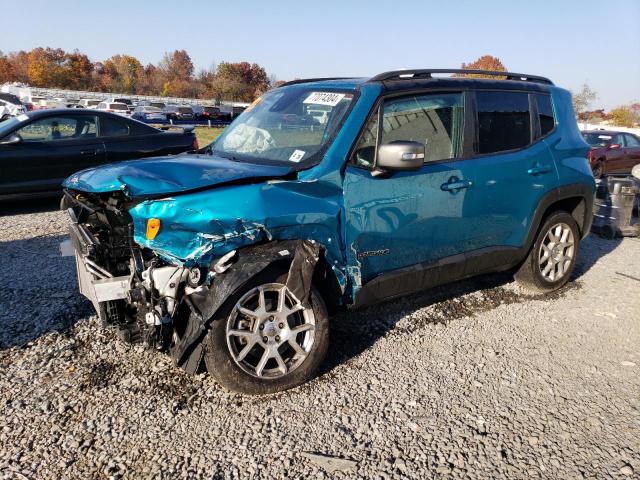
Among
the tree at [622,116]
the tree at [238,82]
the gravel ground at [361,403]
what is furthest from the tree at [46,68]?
the gravel ground at [361,403]

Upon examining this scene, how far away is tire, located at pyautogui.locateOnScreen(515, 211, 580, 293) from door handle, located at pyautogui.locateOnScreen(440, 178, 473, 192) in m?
1.32

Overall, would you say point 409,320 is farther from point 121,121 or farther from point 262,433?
point 121,121

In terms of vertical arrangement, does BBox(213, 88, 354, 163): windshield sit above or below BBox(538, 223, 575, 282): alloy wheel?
above

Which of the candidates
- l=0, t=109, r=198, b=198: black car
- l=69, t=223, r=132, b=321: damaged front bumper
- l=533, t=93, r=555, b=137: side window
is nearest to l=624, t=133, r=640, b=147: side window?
l=533, t=93, r=555, b=137: side window

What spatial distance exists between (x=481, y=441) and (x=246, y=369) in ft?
4.61

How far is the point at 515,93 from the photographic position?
4.58 metres

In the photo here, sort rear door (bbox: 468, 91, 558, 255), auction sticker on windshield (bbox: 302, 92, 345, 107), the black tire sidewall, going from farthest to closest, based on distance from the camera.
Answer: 1. the black tire sidewall
2. rear door (bbox: 468, 91, 558, 255)
3. auction sticker on windshield (bbox: 302, 92, 345, 107)

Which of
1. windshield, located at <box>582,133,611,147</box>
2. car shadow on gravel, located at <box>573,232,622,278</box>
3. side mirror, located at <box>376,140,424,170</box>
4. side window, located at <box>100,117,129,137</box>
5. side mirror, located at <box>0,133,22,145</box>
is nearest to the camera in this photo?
side mirror, located at <box>376,140,424,170</box>

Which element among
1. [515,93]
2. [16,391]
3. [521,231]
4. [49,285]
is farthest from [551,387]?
[49,285]

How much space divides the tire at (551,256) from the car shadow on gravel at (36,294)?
3976 millimetres

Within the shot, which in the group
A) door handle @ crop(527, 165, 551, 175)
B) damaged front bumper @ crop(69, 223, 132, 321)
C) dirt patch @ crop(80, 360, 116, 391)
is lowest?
dirt patch @ crop(80, 360, 116, 391)

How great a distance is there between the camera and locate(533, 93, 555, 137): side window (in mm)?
4770

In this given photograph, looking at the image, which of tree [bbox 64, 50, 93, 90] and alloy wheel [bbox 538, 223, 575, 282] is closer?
alloy wheel [bbox 538, 223, 575, 282]

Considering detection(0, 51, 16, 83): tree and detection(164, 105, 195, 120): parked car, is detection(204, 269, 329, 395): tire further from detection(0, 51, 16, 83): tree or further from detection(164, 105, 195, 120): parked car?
detection(0, 51, 16, 83): tree
